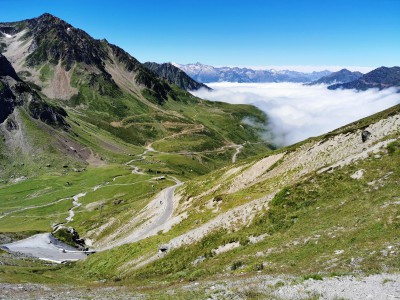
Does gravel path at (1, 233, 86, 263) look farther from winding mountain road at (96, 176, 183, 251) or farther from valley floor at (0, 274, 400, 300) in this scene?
valley floor at (0, 274, 400, 300)

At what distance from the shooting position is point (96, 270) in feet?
196

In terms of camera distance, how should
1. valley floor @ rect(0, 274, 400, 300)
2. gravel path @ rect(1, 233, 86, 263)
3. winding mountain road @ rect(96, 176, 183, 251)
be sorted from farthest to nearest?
gravel path @ rect(1, 233, 86, 263) → winding mountain road @ rect(96, 176, 183, 251) → valley floor @ rect(0, 274, 400, 300)

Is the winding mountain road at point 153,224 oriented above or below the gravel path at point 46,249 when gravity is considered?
above

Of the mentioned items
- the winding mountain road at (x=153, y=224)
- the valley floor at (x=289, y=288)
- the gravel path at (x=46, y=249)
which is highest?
the valley floor at (x=289, y=288)

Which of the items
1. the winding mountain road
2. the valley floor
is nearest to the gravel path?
the winding mountain road

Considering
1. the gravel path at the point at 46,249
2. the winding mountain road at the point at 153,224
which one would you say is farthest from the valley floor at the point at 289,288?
the gravel path at the point at 46,249

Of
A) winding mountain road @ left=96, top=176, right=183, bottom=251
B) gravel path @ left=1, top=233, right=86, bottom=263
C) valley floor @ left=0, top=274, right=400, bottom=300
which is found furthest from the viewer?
gravel path @ left=1, top=233, right=86, bottom=263

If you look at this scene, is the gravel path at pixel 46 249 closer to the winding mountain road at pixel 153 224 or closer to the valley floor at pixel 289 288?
the winding mountain road at pixel 153 224

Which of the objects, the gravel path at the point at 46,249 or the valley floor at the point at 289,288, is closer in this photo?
the valley floor at the point at 289,288

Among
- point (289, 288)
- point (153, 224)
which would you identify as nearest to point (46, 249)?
point (153, 224)

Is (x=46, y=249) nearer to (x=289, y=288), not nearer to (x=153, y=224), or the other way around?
(x=153, y=224)

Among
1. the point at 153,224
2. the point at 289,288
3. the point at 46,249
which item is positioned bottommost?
the point at 46,249

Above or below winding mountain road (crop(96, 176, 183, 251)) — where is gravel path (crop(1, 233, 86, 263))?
below

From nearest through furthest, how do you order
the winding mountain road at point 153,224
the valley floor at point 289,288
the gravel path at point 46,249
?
the valley floor at point 289,288, the winding mountain road at point 153,224, the gravel path at point 46,249
